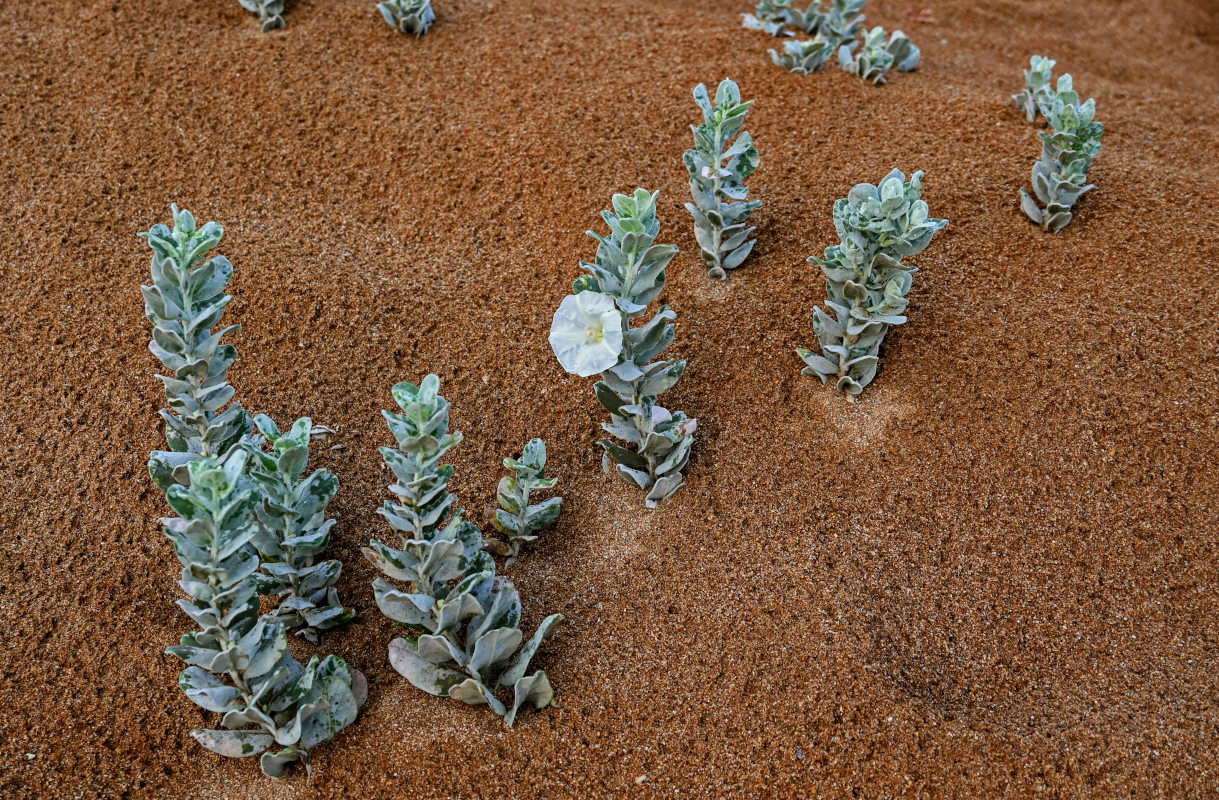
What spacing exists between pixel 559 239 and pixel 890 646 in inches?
A: 60.2

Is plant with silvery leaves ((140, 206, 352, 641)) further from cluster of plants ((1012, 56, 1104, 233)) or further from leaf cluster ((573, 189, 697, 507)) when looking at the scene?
cluster of plants ((1012, 56, 1104, 233))

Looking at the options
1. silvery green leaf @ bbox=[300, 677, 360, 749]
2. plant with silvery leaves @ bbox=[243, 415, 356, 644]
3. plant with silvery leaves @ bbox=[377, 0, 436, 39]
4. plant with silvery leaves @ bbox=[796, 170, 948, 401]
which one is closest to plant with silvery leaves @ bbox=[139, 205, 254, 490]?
plant with silvery leaves @ bbox=[243, 415, 356, 644]

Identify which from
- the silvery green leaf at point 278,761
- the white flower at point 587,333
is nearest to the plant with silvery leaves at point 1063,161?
the white flower at point 587,333

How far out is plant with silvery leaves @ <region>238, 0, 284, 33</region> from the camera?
369cm

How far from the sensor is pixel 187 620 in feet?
7.69

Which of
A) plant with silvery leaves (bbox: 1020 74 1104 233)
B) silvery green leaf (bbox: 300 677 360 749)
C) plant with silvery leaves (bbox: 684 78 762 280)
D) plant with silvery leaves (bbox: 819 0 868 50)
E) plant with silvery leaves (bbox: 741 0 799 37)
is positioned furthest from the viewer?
plant with silvery leaves (bbox: 741 0 799 37)

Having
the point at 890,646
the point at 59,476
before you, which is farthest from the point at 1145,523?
the point at 59,476

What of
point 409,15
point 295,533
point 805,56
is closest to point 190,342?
point 295,533

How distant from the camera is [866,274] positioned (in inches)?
97.5

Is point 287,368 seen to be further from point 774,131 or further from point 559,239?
point 774,131

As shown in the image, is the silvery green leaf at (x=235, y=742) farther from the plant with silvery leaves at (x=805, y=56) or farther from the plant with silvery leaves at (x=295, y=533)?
the plant with silvery leaves at (x=805, y=56)

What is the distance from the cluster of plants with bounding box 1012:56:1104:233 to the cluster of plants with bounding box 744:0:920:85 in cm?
73

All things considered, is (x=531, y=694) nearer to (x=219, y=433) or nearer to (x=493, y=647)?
(x=493, y=647)

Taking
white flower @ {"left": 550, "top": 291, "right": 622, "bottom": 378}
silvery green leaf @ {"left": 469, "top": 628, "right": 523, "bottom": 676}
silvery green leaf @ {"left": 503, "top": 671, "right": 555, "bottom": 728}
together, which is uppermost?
white flower @ {"left": 550, "top": 291, "right": 622, "bottom": 378}
